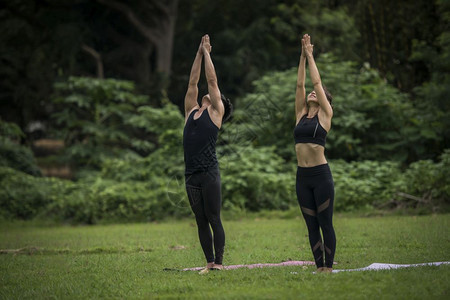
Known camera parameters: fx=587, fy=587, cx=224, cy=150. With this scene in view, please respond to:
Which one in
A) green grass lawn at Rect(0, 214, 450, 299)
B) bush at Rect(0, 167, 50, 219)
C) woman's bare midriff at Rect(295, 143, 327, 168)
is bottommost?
bush at Rect(0, 167, 50, 219)

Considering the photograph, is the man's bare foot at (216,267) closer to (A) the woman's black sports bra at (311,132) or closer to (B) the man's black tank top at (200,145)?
(B) the man's black tank top at (200,145)

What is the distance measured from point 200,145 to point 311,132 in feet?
4.51

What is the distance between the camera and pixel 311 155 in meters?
6.97

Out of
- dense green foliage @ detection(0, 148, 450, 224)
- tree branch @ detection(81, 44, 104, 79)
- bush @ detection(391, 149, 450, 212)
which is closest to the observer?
bush @ detection(391, 149, 450, 212)

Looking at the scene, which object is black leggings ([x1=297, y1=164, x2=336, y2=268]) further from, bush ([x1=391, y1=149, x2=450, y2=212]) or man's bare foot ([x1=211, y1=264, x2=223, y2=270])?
bush ([x1=391, y1=149, x2=450, y2=212])

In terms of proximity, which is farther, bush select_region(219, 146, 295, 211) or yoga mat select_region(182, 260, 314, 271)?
bush select_region(219, 146, 295, 211)

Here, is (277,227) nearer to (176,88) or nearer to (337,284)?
(337,284)

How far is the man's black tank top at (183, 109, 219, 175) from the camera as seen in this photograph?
286 inches

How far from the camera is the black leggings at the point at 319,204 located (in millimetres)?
6836

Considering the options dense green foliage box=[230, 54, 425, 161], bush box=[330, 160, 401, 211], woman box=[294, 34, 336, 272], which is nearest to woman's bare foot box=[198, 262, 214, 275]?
woman box=[294, 34, 336, 272]

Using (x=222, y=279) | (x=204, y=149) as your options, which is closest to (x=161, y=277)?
(x=222, y=279)

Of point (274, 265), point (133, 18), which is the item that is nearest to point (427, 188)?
point (274, 265)

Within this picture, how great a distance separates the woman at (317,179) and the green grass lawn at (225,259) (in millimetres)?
378

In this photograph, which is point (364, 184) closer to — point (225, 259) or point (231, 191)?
point (231, 191)
